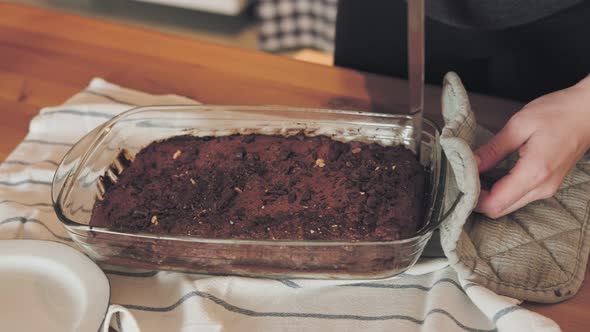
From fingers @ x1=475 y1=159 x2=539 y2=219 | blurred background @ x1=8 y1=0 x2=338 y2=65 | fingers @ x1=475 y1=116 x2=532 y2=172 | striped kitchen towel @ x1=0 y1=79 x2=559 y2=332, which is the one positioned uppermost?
fingers @ x1=475 y1=116 x2=532 y2=172

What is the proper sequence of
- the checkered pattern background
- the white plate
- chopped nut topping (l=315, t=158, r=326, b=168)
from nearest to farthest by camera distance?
the white plate → chopped nut topping (l=315, t=158, r=326, b=168) → the checkered pattern background

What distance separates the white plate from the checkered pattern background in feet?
5.17

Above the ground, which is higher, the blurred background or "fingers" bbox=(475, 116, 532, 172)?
"fingers" bbox=(475, 116, 532, 172)

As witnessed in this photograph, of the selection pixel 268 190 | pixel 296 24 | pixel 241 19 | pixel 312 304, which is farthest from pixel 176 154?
pixel 241 19

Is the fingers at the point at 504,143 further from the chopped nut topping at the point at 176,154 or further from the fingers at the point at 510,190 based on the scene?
the chopped nut topping at the point at 176,154

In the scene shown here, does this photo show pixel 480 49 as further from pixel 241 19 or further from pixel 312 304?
pixel 241 19

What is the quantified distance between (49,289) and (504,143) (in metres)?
0.53

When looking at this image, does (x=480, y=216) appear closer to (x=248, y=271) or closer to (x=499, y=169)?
(x=499, y=169)

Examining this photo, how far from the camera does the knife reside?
69cm

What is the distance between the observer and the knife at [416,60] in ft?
2.27

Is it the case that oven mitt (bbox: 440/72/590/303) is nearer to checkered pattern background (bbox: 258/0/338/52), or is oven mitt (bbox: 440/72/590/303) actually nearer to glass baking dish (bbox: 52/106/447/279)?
glass baking dish (bbox: 52/106/447/279)

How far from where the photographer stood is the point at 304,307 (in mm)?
679

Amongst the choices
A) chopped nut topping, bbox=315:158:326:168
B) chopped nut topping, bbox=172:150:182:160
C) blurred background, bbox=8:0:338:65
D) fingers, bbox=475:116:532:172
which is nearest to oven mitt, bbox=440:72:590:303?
fingers, bbox=475:116:532:172

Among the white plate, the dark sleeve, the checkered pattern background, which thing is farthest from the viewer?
the checkered pattern background
